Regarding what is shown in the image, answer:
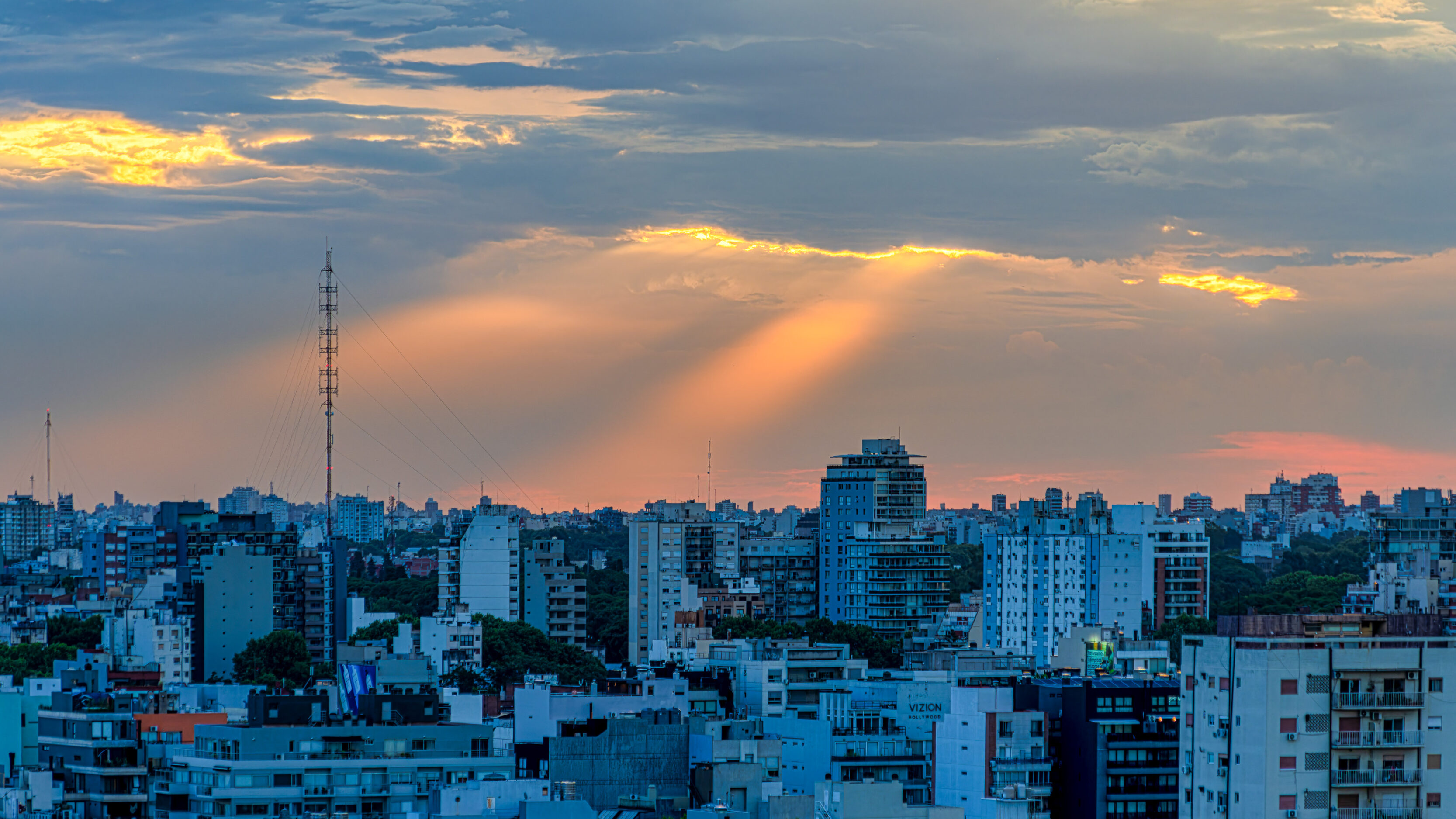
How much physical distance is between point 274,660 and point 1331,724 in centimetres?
6557

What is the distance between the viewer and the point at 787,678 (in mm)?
68062

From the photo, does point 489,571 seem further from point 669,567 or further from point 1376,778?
point 1376,778

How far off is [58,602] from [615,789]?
88257mm

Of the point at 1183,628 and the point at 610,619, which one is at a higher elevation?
the point at 1183,628

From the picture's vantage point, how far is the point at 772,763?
52.1m

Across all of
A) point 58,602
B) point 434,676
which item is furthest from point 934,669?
point 58,602

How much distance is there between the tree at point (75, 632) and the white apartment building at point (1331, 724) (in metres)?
70.5

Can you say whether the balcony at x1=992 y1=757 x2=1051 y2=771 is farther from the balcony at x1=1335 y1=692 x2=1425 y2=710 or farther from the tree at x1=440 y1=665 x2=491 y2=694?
the tree at x1=440 y1=665 x2=491 y2=694

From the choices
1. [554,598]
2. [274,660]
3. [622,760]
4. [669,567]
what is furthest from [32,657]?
[622,760]

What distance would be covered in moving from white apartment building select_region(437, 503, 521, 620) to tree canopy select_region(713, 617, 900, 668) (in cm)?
1432

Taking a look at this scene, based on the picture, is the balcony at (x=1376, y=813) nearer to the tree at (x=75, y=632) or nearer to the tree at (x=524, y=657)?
the tree at (x=524, y=657)

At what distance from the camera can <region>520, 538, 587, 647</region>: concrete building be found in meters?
122

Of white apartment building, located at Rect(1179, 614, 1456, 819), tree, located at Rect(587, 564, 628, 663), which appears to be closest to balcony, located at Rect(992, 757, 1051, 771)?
white apartment building, located at Rect(1179, 614, 1456, 819)

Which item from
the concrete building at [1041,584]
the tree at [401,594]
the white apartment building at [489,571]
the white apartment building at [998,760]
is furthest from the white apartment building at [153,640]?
the white apartment building at [998,760]
